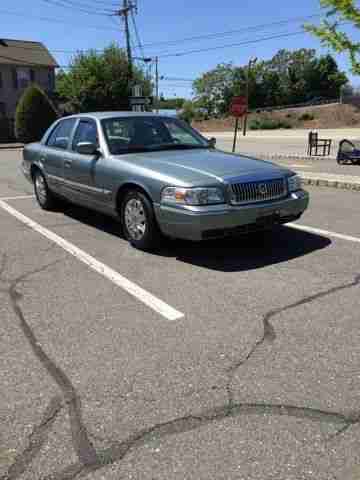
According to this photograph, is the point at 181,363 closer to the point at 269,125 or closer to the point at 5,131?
the point at 5,131

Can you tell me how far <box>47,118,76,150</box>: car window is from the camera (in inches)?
270

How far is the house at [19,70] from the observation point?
4075 centimetres

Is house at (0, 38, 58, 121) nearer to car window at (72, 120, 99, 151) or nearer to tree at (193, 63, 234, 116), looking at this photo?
car window at (72, 120, 99, 151)

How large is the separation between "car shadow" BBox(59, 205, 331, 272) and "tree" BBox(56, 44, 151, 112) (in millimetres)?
35781

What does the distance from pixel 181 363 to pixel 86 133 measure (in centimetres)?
430

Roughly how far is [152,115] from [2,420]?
488cm

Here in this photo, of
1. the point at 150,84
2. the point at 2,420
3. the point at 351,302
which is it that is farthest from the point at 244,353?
the point at 150,84

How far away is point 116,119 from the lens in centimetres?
615

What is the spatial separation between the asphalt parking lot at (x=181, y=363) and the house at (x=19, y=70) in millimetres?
39512

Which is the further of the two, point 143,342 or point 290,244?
point 290,244

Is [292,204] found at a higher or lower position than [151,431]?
higher

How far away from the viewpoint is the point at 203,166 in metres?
Answer: 5.14

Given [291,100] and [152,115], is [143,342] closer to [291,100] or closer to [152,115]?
[152,115]

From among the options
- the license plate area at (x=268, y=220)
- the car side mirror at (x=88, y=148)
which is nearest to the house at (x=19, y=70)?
the car side mirror at (x=88, y=148)
